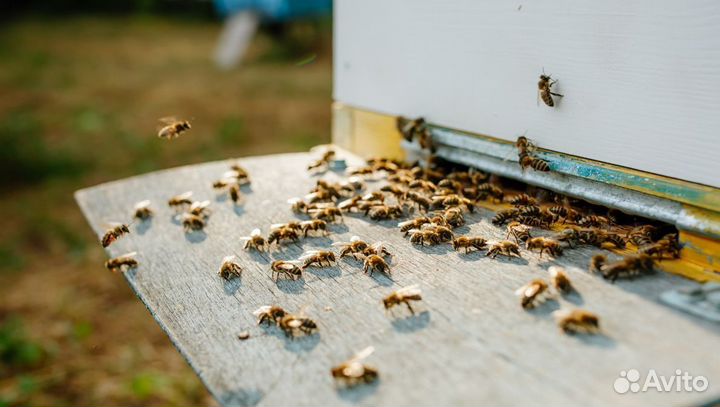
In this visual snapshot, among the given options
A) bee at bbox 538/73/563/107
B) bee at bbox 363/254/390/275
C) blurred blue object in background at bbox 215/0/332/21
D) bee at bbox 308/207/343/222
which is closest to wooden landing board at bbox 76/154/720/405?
bee at bbox 363/254/390/275

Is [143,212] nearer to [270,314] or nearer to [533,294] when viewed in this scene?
[270,314]

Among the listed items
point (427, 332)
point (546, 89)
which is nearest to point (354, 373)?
point (427, 332)

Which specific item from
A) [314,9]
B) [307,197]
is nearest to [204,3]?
[314,9]

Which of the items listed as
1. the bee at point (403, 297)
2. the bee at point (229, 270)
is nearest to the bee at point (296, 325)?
the bee at point (403, 297)

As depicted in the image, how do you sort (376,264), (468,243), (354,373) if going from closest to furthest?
(354,373) → (376,264) → (468,243)

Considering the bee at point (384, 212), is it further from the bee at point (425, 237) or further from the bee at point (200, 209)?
the bee at point (200, 209)

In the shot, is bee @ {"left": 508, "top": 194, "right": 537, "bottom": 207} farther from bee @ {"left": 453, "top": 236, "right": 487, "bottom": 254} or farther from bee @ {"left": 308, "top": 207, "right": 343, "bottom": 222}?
bee @ {"left": 308, "top": 207, "right": 343, "bottom": 222}
